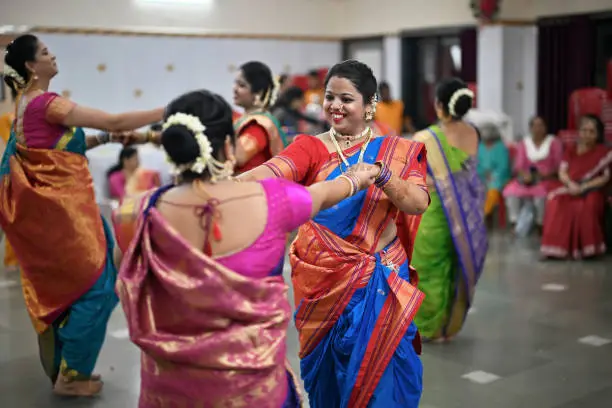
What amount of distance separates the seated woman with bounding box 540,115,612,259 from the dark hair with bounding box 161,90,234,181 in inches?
219

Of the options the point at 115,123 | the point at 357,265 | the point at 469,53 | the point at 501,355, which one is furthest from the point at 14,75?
the point at 469,53

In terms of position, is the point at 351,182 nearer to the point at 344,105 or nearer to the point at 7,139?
the point at 344,105

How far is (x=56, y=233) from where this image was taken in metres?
3.67

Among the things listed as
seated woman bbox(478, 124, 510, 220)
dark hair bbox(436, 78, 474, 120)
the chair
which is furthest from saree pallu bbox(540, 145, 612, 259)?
dark hair bbox(436, 78, 474, 120)

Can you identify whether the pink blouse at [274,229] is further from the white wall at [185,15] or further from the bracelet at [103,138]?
the white wall at [185,15]

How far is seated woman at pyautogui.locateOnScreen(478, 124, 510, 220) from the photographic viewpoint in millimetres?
8539

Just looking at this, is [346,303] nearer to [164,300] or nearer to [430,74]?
[164,300]

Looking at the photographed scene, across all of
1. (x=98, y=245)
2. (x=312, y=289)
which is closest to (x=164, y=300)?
(x=312, y=289)

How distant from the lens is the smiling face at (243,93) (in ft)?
13.9

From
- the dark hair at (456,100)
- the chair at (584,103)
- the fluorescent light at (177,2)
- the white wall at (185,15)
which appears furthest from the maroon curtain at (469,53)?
the dark hair at (456,100)

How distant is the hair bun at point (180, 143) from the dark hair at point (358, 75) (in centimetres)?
86

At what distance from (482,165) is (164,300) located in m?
6.95

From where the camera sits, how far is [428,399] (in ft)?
12.2

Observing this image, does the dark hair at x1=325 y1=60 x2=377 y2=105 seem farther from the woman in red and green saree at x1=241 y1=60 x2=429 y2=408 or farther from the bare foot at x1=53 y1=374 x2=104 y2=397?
the bare foot at x1=53 y1=374 x2=104 y2=397
